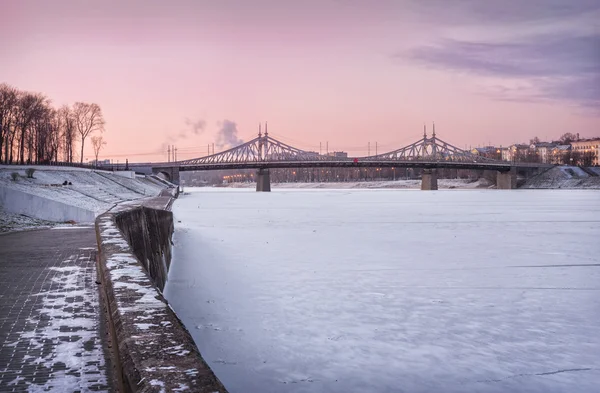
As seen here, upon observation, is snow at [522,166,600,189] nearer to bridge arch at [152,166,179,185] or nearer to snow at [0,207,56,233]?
bridge arch at [152,166,179,185]

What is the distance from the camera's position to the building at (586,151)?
495 feet

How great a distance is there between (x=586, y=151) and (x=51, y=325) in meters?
187

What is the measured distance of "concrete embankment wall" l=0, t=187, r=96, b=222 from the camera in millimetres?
17938

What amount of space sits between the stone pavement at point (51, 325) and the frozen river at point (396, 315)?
168cm

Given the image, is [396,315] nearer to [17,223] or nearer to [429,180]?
[17,223]

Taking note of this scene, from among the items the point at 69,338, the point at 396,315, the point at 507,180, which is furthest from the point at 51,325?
the point at 507,180

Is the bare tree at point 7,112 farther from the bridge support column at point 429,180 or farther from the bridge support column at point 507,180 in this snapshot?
the bridge support column at point 507,180

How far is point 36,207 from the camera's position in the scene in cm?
1862

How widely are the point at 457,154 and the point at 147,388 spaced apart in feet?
429

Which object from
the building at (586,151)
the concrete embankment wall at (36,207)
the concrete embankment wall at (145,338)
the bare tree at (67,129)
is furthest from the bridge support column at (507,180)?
the concrete embankment wall at (145,338)

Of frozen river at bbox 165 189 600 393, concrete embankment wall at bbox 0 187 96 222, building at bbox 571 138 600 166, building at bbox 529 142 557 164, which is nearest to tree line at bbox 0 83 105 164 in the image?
concrete embankment wall at bbox 0 187 96 222

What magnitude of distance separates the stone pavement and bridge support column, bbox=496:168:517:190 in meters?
104

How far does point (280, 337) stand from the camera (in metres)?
6.94

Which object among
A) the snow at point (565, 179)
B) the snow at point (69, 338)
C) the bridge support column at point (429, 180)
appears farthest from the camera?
the bridge support column at point (429, 180)
